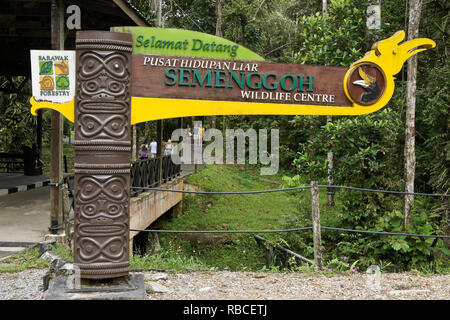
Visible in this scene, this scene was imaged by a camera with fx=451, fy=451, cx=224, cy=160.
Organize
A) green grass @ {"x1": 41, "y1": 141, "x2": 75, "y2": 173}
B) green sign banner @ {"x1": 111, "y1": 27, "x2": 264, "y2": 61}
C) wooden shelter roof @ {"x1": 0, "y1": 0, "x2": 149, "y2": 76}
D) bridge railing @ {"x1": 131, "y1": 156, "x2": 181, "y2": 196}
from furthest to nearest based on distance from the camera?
1. green grass @ {"x1": 41, "y1": 141, "x2": 75, "y2": 173}
2. bridge railing @ {"x1": 131, "y1": 156, "x2": 181, "y2": 196}
3. wooden shelter roof @ {"x1": 0, "y1": 0, "x2": 149, "y2": 76}
4. green sign banner @ {"x1": 111, "y1": 27, "x2": 264, "y2": 61}

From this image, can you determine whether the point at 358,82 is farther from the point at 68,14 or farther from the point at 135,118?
the point at 68,14

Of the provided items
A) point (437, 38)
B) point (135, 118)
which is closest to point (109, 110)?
point (135, 118)

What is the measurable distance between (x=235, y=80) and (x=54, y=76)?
1.63 m

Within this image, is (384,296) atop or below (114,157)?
below

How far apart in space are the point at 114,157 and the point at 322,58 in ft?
20.1

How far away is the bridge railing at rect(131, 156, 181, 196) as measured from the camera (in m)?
9.84

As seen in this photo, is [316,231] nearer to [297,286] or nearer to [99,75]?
[297,286]

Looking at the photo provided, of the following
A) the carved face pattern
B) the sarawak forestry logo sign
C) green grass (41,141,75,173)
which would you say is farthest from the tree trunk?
green grass (41,141,75,173)

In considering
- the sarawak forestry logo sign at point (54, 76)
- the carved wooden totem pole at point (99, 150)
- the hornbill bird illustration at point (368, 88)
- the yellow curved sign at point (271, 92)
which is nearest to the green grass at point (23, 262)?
the carved wooden totem pole at point (99, 150)

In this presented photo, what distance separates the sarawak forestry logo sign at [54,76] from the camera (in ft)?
13.2

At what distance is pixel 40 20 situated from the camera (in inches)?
384

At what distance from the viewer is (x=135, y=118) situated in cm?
399

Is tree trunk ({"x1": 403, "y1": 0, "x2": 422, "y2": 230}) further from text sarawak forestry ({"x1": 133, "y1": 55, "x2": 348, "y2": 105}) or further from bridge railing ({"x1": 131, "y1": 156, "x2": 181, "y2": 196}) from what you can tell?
bridge railing ({"x1": 131, "y1": 156, "x2": 181, "y2": 196})

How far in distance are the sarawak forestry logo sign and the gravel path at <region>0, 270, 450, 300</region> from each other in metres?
1.84
